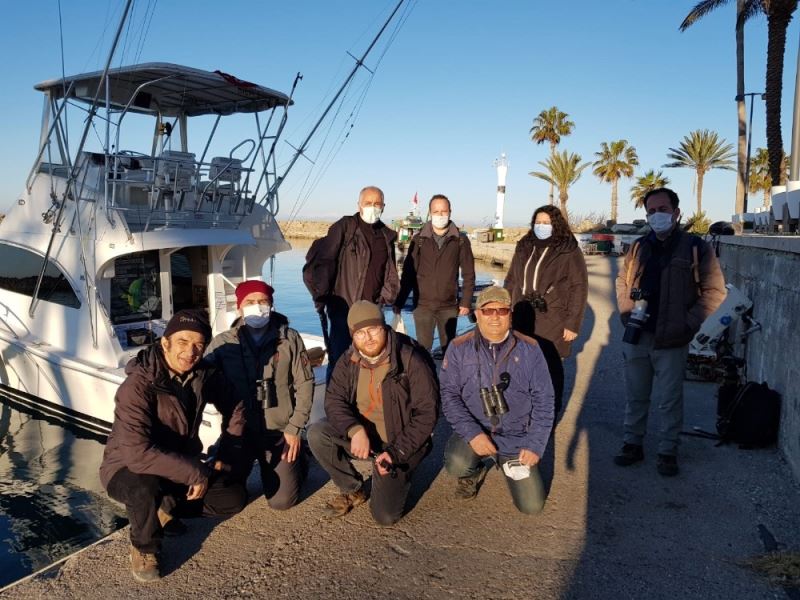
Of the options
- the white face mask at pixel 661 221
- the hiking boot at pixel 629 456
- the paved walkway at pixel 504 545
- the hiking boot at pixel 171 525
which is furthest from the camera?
the hiking boot at pixel 629 456

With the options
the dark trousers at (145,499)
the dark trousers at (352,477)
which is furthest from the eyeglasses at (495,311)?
the dark trousers at (145,499)

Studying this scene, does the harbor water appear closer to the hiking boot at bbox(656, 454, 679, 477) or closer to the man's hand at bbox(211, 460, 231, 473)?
the man's hand at bbox(211, 460, 231, 473)

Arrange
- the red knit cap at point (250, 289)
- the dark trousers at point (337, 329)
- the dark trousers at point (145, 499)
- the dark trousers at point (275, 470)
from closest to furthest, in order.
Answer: the dark trousers at point (145, 499) → the dark trousers at point (275, 470) → the red knit cap at point (250, 289) → the dark trousers at point (337, 329)

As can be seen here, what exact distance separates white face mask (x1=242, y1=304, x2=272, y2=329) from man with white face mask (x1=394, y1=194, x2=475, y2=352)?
156 centimetres

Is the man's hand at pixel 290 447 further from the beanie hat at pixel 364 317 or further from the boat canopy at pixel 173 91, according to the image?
the boat canopy at pixel 173 91

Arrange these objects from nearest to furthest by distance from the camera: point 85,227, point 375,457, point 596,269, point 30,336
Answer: point 375,457
point 85,227
point 30,336
point 596,269

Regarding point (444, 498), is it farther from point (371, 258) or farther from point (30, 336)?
point (30, 336)

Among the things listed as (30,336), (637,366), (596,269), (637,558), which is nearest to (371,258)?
(637,366)

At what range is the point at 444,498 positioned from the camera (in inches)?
159

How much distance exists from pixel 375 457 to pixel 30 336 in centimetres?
673

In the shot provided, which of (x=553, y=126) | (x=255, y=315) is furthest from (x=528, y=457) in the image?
(x=553, y=126)

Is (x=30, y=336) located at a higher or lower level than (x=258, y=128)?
lower

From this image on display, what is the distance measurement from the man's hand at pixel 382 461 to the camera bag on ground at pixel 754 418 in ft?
9.24

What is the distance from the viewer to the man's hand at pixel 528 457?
3.61 m
